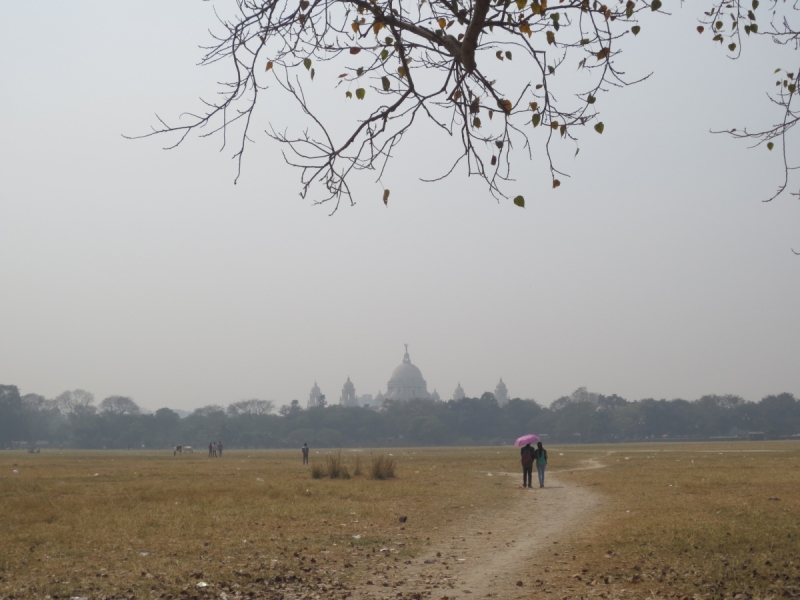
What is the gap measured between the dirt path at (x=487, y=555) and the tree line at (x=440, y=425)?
361ft

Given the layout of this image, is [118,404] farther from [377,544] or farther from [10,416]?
[377,544]

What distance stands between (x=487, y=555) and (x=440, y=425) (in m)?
122

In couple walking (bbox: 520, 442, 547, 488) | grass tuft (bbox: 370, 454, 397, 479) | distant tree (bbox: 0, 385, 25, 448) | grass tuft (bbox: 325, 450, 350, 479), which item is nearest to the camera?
couple walking (bbox: 520, 442, 547, 488)

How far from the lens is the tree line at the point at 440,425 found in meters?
129

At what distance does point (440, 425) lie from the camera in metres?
132

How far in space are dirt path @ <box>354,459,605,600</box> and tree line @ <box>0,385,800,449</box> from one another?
110108 mm

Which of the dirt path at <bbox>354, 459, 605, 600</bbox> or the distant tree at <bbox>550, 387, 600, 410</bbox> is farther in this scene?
the distant tree at <bbox>550, 387, 600, 410</bbox>

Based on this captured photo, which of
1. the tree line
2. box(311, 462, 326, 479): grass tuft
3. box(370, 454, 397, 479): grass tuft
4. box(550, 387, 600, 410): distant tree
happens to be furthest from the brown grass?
box(550, 387, 600, 410): distant tree

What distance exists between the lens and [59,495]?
68.2 feet

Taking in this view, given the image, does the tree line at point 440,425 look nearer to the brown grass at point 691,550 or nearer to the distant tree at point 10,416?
the distant tree at point 10,416

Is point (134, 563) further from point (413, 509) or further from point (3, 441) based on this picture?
point (3, 441)

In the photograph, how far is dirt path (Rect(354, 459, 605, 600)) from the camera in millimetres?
8719

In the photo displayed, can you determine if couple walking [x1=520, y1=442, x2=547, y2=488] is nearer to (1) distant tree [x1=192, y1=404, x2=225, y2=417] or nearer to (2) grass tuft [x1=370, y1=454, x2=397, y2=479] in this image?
(2) grass tuft [x1=370, y1=454, x2=397, y2=479]

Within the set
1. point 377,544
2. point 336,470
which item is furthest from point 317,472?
point 377,544
